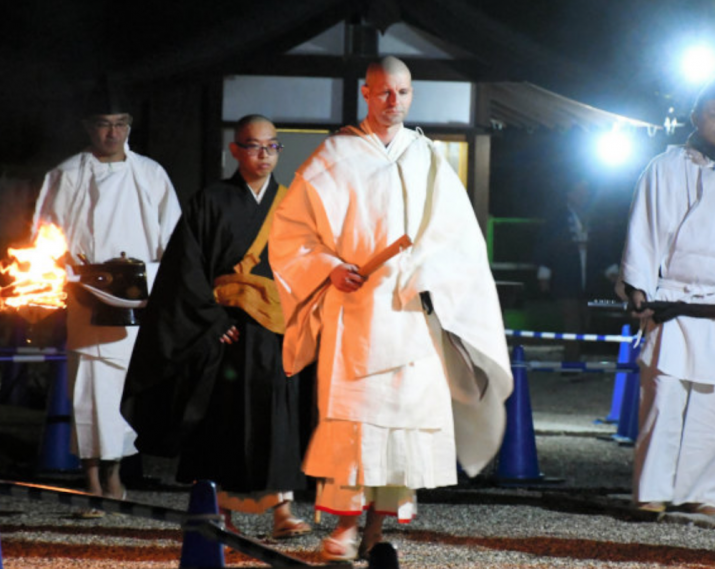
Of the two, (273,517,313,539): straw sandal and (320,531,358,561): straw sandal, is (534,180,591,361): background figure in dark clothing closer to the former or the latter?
(273,517,313,539): straw sandal

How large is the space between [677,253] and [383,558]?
15.9 ft

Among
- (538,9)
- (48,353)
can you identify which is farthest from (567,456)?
(538,9)

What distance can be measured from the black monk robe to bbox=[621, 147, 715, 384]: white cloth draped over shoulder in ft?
6.81

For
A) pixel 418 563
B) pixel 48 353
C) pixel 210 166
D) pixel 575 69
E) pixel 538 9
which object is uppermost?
pixel 538 9

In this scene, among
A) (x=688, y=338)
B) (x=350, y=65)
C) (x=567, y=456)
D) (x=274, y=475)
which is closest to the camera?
(x=274, y=475)

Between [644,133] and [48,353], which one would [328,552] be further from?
[644,133]

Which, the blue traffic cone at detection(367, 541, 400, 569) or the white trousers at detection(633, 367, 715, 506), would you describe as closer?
the blue traffic cone at detection(367, 541, 400, 569)

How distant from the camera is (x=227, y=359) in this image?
6957mm

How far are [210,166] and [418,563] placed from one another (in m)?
8.49

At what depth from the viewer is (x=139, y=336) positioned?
712 centimetres

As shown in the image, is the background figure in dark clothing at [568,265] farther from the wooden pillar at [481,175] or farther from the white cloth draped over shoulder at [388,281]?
the white cloth draped over shoulder at [388,281]

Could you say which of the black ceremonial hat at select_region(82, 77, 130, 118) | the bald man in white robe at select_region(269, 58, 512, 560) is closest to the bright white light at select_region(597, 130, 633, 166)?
the black ceremonial hat at select_region(82, 77, 130, 118)

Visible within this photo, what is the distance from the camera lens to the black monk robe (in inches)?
269

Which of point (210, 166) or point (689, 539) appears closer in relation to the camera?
point (689, 539)
